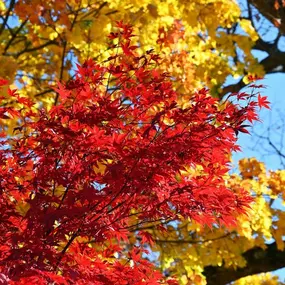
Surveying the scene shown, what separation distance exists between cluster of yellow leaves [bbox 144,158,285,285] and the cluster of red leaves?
316cm

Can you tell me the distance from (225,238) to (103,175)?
3758mm

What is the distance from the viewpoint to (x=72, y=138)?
2.24 m

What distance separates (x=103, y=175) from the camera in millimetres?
2307

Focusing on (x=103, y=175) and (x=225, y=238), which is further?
(x=225, y=238)

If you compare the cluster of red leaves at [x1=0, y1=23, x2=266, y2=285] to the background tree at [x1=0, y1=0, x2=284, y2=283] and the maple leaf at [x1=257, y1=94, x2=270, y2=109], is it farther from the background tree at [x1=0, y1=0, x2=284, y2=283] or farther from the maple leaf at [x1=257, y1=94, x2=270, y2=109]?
the background tree at [x1=0, y1=0, x2=284, y2=283]

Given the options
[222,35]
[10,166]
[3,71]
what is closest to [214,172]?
[10,166]

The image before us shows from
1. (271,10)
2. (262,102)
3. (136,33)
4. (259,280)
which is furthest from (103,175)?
(259,280)

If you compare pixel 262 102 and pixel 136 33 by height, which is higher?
pixel 136 33

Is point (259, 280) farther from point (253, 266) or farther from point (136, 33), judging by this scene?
point (136, 33)

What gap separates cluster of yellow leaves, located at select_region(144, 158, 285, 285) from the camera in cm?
565

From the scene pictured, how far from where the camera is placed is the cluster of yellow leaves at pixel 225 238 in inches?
222

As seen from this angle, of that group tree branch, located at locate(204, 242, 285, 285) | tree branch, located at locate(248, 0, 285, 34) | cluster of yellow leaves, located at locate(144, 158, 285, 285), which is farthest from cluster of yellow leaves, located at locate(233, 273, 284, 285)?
tree branch, located at locate(248, 0, 285, 34)

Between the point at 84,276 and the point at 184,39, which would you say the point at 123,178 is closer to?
the point at 84,276

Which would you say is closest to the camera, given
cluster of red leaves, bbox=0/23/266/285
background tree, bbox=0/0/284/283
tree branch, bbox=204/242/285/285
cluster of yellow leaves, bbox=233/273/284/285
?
cluster of red leaves, bbox=0/23/266/285
